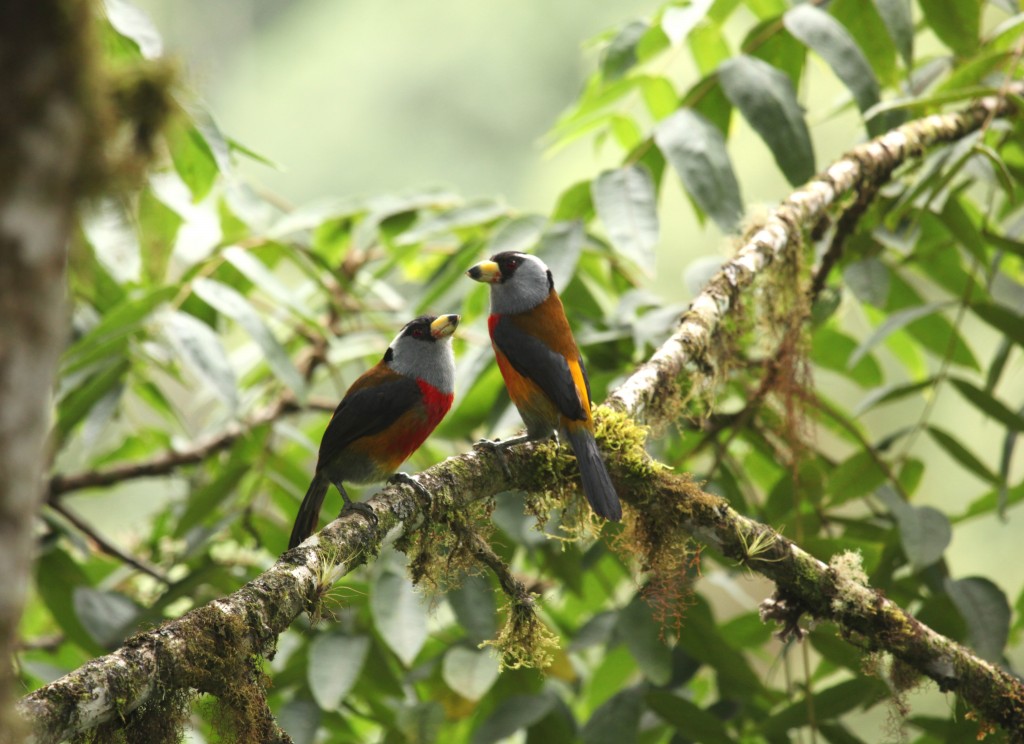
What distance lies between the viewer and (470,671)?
9.46ft

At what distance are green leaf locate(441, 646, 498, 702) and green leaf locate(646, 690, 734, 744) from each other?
0.48m

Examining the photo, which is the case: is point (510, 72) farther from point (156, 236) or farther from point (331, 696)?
point (331, 696)

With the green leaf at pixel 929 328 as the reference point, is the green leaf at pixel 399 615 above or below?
below

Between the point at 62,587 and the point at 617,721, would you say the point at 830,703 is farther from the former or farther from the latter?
the point at 62,587

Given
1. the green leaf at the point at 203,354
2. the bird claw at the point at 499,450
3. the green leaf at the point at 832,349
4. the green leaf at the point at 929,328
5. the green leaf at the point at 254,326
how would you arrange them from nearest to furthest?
the bird claw at the point at 499,450, the green leaf at the point at 203,354, the green leaf at the point at 254,326, the green leaf at the point at 929,328, the green leaf at the point at 832,349

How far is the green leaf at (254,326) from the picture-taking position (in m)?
3.21

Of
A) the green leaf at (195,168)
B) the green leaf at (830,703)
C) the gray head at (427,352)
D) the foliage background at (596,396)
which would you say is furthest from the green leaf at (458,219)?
the green leaf at (830,703)

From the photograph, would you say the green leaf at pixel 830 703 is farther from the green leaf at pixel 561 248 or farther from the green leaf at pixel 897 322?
the green leaf at pixel 561 248

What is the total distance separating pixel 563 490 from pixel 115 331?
64.0 inches

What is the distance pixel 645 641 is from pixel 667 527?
56cm

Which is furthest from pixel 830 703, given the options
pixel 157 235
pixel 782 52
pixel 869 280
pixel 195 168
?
pixel 157 235

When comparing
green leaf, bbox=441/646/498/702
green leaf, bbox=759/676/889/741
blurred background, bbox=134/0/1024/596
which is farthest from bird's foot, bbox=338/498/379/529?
blurred background, bbox=134/0/1024/596

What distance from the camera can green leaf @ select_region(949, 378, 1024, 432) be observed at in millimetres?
3162

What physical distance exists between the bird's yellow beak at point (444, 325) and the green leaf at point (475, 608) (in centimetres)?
87
